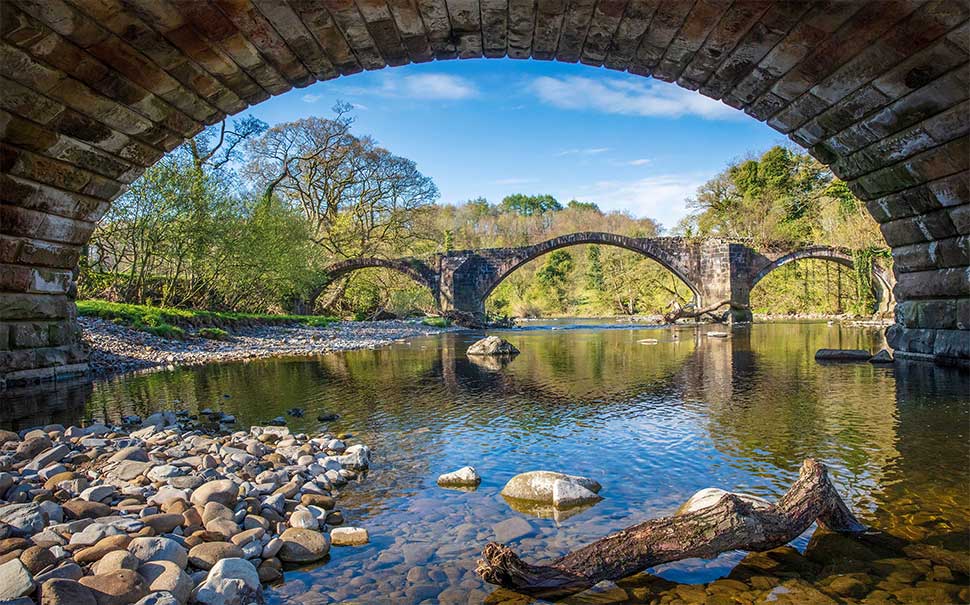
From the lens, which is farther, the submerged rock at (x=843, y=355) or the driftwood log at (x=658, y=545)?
the submerged rock at (x=843, y=355)

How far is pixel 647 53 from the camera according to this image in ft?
18.1

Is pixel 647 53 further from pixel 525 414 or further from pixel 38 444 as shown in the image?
pixel 38 444

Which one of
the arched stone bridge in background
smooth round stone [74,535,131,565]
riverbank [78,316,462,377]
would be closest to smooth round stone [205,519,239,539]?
smooth round stone [74,535,131,565]

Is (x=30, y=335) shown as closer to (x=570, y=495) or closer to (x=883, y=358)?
(x=570, y=495)

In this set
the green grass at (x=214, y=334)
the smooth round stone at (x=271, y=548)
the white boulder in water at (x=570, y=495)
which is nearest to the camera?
the smooth round stone at (x=271, y=548)

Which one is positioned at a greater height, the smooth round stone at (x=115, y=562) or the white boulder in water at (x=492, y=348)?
the white boulder in water at (x=492, y=348)

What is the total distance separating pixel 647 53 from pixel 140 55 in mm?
4579

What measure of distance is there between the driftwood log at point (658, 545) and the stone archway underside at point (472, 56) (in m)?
3.94

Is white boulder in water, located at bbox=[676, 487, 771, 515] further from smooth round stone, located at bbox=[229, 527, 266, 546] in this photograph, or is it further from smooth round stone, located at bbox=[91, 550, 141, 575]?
smooth round stone, located at bbox=[91, 550, 141, 575]

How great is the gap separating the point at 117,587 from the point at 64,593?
7.5 inches

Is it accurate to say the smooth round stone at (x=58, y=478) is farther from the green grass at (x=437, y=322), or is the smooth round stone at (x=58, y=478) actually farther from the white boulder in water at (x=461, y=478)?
the green grass at (x=437, y=322)

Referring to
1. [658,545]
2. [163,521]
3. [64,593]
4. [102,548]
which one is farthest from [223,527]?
[658,545]

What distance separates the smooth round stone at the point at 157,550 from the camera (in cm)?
276

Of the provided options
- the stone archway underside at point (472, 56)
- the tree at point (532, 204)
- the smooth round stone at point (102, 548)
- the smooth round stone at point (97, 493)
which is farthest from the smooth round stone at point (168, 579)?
the tree at point (532, 204)
